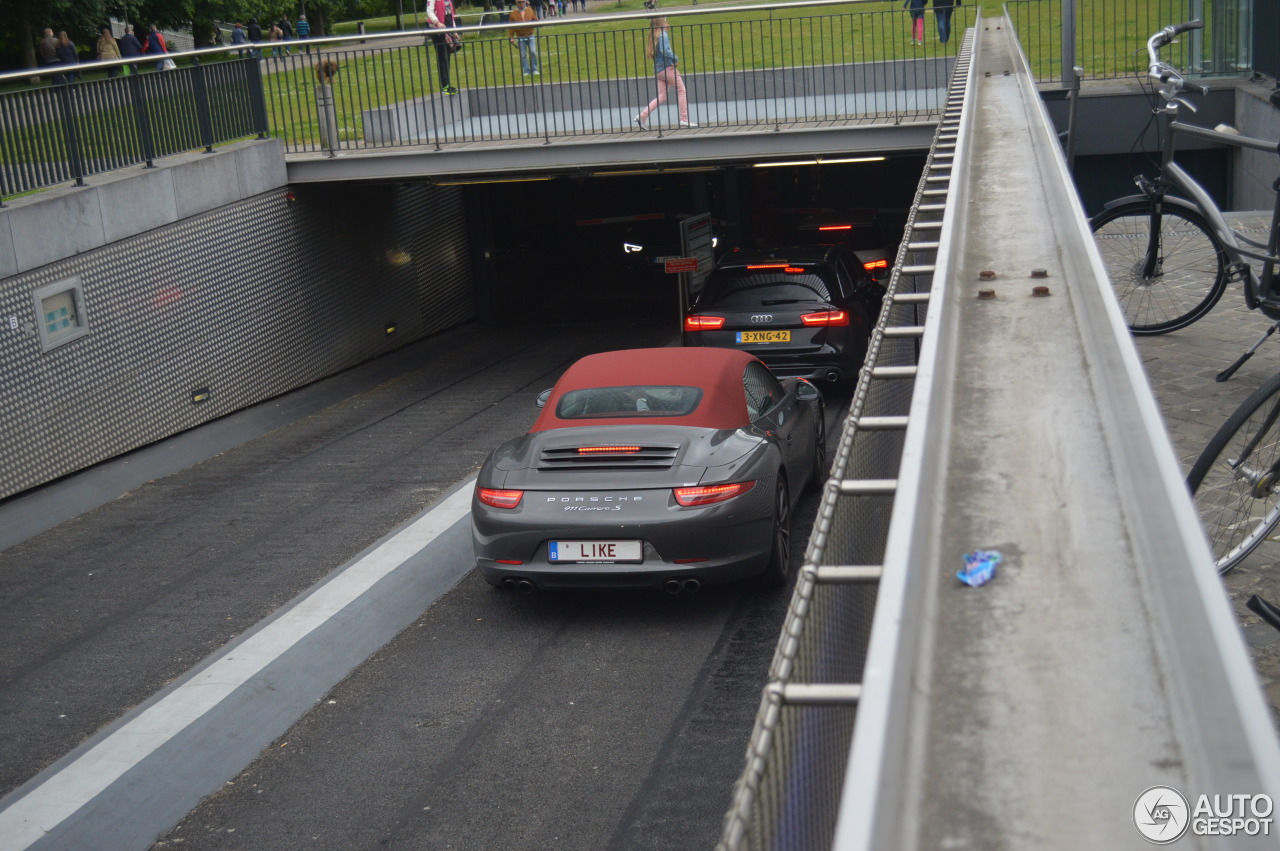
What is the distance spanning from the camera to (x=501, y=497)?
7734 mm

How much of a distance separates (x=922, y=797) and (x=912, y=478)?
3.50 ft

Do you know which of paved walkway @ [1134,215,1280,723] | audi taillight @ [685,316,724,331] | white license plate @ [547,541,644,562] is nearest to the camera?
paved walkway @ [1134,215,1280,723]

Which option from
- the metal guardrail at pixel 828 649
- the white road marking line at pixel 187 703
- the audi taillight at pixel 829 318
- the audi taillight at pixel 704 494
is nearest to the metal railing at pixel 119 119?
the white road marking line at pixel 187 703

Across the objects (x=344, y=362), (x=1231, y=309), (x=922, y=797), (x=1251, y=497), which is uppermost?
(x=922, y=797)

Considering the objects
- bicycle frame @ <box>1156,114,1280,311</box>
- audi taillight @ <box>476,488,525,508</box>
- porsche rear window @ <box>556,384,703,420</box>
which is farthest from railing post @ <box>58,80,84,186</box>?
bicycle frame @ <box>1156,114,1280,311</box>

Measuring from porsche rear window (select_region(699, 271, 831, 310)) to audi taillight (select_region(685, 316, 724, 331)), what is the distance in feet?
0.59

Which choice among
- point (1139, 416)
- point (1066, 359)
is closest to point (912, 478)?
point (1139, 416)

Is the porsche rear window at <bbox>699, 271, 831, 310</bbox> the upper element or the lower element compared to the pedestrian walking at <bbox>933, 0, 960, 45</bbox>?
lower

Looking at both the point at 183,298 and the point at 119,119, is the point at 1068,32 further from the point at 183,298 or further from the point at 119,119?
the point at 119,119

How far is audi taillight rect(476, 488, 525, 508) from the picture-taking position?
768 cm

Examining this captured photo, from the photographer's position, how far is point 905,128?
16797mm

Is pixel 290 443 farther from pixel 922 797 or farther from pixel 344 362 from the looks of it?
pixel 922 797

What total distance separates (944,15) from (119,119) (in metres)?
12.5

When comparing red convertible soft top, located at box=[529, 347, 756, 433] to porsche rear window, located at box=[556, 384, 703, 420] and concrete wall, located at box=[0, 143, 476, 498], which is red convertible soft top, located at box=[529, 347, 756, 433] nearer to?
porsche rear window, located at box=[556, 384, 703, 420]
